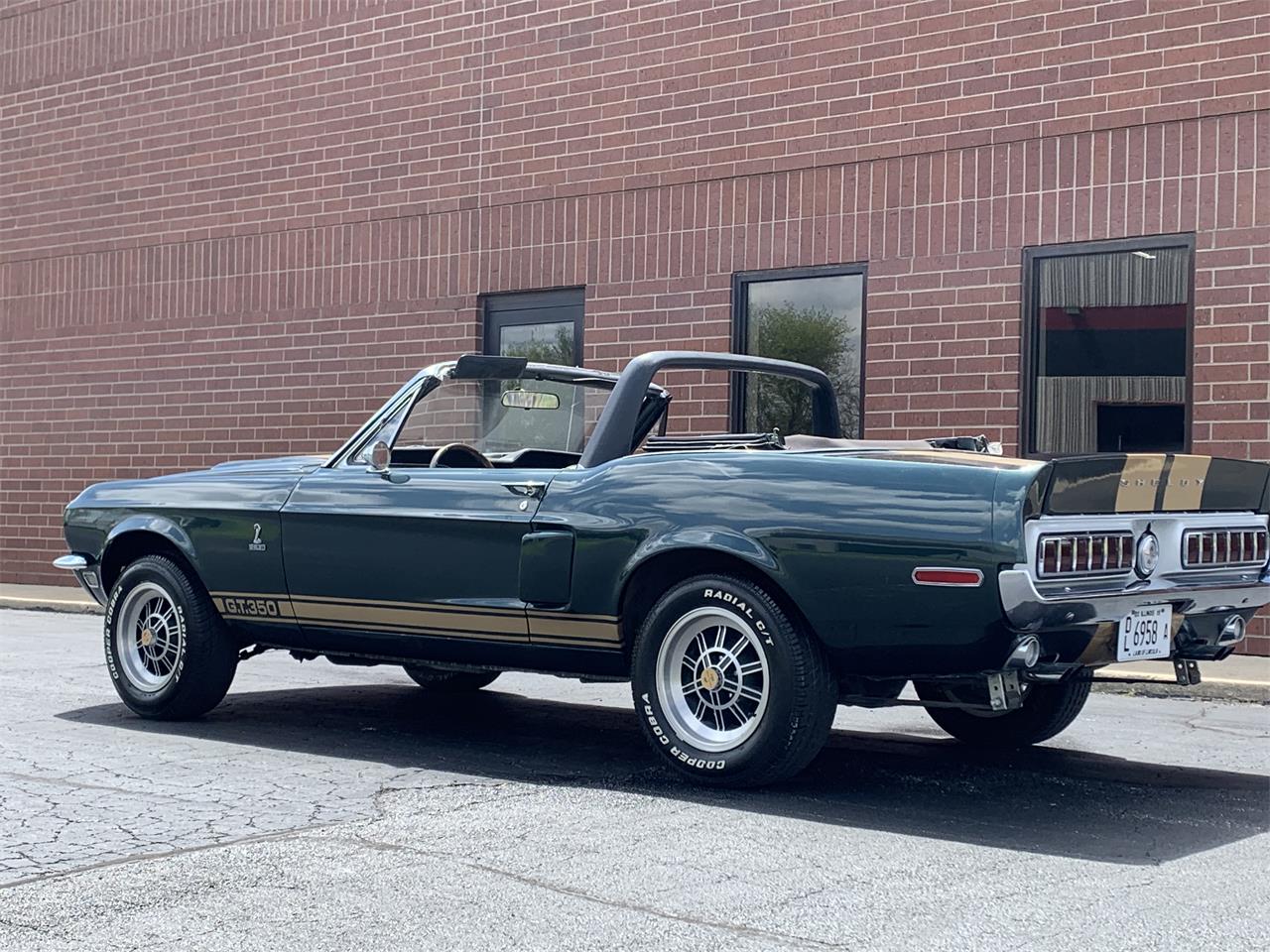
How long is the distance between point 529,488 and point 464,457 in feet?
2.75

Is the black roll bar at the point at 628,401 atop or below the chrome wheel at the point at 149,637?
atop

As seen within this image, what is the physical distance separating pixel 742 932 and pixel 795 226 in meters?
A: 8.90

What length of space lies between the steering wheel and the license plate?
9.02 ft

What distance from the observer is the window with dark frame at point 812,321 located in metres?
12.2

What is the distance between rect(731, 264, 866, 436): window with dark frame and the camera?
1220 cm

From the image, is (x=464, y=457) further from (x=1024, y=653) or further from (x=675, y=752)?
(x=1024, y=653)

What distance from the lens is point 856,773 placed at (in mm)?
6324

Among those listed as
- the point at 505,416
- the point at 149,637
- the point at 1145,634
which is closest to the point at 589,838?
the point at 1145,634

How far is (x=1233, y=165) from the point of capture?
10.5 meters

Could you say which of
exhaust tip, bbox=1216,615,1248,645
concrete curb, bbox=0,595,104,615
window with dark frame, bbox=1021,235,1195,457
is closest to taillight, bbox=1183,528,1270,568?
exhaust tip, bbox=1216,615,1248,645

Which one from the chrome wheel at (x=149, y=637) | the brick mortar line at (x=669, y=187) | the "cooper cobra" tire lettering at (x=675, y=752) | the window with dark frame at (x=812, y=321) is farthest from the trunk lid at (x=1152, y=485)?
the window with dark frame at (x=812, y=321)

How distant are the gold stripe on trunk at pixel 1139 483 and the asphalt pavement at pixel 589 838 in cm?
102

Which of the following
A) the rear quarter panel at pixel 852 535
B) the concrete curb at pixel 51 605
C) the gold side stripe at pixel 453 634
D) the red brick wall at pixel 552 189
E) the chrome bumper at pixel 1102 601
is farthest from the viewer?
the concrete curb at pixel 51 605

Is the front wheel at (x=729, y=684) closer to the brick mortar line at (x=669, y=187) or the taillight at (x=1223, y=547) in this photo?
the taillight at (x=1223, y=547)
